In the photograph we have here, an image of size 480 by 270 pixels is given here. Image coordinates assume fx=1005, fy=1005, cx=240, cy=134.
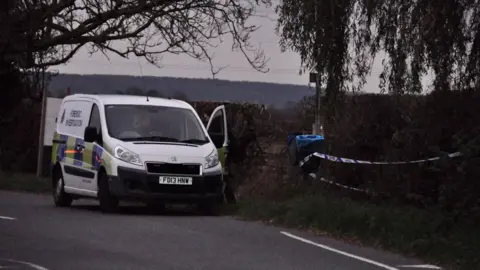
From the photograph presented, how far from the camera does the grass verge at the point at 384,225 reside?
1213 cm

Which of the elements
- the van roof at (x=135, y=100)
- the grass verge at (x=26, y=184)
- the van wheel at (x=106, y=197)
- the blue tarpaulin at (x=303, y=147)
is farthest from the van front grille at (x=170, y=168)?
the grass verge at (x=26, y=184)

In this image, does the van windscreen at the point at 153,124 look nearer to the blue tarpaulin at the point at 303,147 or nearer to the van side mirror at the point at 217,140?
the van side mirror at the point at 217,140

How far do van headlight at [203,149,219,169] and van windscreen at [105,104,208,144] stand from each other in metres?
0.41

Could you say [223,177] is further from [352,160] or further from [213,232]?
[213,232]

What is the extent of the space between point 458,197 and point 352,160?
14.4 ft

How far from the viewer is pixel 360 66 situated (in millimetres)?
15367

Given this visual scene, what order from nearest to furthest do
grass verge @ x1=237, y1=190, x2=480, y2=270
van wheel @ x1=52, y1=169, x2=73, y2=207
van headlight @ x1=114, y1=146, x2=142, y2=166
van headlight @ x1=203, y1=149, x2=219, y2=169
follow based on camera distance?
1. grass verge @ x1=237, y1=190, x2=480, y2=270
2. van headlight @ x1=114, y1=146, x2=142, y2=166
3. van headlight @ x1=203, y1=149, x2=219, y2=169
4. van wheel @ x1=52, y1=169, x2=73, y2=207

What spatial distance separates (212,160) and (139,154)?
1314 millimetres

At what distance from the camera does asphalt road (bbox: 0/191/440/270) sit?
11.1 metres

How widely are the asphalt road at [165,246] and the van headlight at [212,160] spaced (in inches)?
36.2

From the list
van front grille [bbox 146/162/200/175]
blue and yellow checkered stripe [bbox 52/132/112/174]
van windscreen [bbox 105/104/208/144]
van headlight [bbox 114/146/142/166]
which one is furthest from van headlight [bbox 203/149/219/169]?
blue and yellow checkered stripe [bbox 52/132/112/174]

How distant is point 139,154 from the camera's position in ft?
55.0

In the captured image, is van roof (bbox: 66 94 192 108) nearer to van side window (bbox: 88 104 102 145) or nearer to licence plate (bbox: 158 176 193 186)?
van side window (bbox: 88 104 102 145)

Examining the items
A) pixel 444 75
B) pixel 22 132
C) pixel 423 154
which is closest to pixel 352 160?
pixel 423 154
